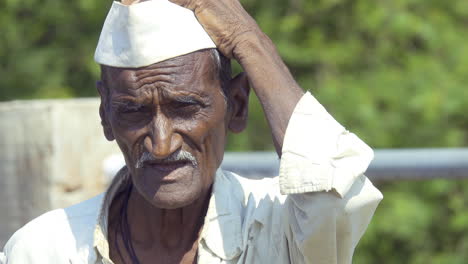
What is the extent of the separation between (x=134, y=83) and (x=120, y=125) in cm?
14

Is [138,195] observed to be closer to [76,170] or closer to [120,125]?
[120,125]

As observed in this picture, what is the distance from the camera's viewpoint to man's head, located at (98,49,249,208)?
3055 mm

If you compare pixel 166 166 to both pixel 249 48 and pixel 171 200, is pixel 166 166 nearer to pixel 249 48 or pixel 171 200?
A: pixel 171 200

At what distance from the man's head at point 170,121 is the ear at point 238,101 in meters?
0.07

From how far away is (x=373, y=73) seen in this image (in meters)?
7.59

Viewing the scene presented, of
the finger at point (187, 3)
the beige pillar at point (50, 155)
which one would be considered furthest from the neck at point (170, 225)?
the beige pillar at point (50, 155)

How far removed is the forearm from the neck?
0.37 metres

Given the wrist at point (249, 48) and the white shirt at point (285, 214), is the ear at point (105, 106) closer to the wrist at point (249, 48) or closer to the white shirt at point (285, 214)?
the white shirt at point (285, 214)

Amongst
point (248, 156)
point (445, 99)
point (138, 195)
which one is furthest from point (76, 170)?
point (445, 99)

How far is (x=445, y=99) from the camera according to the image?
7316 millimetres

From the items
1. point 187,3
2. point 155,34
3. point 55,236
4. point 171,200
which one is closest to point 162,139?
point 171,200

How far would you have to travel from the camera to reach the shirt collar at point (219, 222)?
3158mm

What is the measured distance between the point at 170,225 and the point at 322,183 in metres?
0.61

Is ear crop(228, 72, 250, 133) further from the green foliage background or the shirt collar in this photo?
the green foliage background
